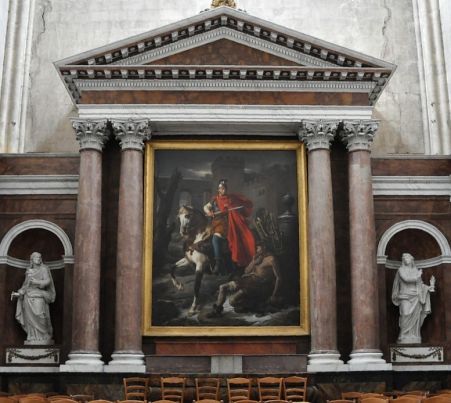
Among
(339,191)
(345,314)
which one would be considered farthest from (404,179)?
(345,314)

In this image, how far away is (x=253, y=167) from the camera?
22094 millimetres

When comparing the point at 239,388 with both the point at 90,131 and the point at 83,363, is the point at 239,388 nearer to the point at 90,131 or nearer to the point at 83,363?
the point at 83,363

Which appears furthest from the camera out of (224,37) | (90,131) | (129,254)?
(224,37)

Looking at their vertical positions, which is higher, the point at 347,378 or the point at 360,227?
the point at 360,227

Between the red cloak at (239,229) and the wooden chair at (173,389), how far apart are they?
11.4ft

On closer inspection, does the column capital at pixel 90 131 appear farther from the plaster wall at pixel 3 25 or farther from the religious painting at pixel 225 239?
the plaster wall at pixel 3 25

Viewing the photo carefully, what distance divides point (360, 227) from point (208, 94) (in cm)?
512

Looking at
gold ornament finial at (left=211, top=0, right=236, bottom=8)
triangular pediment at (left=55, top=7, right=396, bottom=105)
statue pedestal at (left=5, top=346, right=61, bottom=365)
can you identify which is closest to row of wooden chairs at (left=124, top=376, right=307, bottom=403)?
statue pedestal at (left=5, top=346, right=61, bottom=365)

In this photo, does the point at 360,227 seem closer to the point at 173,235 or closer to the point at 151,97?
the point at 173,235

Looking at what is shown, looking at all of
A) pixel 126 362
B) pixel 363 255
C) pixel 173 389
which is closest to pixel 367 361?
pixel 363 255

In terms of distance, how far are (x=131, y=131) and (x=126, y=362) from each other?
5698 millimetres

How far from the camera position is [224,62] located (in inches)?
862

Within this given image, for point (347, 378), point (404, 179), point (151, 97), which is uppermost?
point (151, 97)

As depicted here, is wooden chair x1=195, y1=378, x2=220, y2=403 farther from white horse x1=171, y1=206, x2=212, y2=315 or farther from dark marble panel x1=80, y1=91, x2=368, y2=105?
dark marble panel x1=80, y1=91, x2=368, y2=105
